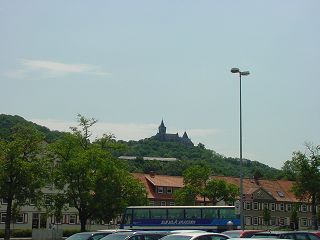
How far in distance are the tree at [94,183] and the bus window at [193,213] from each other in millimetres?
15966

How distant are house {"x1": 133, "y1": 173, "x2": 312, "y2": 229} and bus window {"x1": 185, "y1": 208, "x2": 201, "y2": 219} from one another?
1980 inches

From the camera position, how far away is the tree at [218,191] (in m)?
84.3

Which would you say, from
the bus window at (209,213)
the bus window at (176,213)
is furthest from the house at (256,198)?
the bus window at (209,213)

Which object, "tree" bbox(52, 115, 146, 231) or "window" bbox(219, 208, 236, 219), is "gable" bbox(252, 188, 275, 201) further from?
"window" bbox(219, 208, 236, 219)

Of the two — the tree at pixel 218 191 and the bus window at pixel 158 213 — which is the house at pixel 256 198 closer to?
the tree at pixel 218 191

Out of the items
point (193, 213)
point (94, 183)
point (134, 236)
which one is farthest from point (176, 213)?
point (134, 236)

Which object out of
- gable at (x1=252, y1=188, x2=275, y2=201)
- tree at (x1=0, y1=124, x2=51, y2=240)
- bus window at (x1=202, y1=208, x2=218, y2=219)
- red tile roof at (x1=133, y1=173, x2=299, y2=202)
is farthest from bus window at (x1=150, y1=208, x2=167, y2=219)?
gable at (x1=252, y1=188, x2=275, y2=201)

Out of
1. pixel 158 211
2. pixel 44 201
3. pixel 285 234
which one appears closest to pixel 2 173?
pixel 44 201

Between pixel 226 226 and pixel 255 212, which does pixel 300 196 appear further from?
pixel 255 212

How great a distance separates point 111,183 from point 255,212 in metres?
50.3

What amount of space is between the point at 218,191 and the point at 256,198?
26097mm

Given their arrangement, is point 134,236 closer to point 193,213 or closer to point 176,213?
point 193,213

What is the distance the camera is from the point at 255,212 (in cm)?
10850

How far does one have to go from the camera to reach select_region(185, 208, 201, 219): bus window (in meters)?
49.8
